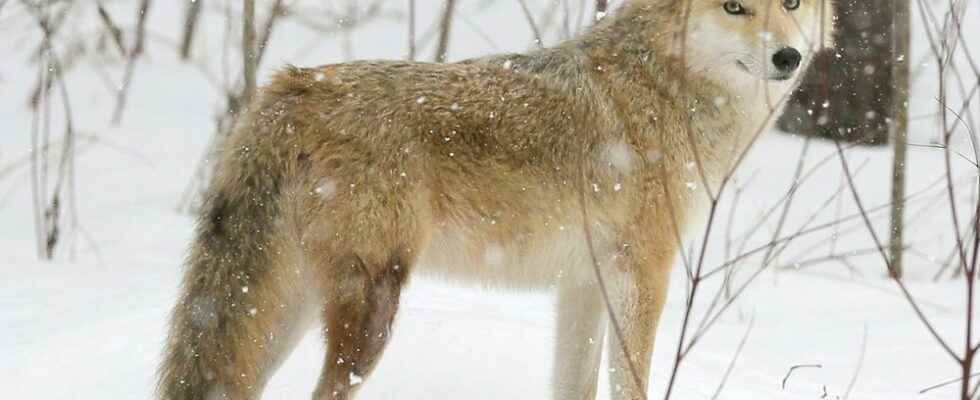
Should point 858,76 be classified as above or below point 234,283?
above

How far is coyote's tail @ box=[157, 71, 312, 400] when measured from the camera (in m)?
3.62

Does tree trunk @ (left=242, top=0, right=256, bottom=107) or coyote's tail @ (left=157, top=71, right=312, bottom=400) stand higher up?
tree trunk @ (left=242, top=0, right=256, bottom=107)

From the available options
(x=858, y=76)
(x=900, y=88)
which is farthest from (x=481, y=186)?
(x=858, y=76)

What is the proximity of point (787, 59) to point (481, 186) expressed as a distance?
1.17m

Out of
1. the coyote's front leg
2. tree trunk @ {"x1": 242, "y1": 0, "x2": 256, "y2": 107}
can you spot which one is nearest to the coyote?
the coyote's front leg

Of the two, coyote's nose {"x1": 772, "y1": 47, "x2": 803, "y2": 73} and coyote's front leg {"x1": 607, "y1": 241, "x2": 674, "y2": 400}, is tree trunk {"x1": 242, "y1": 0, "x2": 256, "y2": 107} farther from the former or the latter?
coyote's nose {"x1": 772, "y1": 47, "x2": 803, "y2": 73}

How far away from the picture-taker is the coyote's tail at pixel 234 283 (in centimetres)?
362

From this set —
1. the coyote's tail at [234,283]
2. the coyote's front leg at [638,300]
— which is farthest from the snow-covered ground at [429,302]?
the coyote's tail at [234,283]

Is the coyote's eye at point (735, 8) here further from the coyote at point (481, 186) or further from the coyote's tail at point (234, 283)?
the coyote's tail at point (234, 283)

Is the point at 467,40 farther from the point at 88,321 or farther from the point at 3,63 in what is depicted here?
the point at 88,321

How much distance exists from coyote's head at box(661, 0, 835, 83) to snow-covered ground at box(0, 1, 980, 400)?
26.1 inches

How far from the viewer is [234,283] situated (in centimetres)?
370

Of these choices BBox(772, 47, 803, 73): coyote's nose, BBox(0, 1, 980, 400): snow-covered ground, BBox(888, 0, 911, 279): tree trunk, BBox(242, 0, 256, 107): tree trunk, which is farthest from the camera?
BBox(242, 0, 256, 107): tree trunk

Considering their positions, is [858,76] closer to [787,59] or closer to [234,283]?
[787,59]
